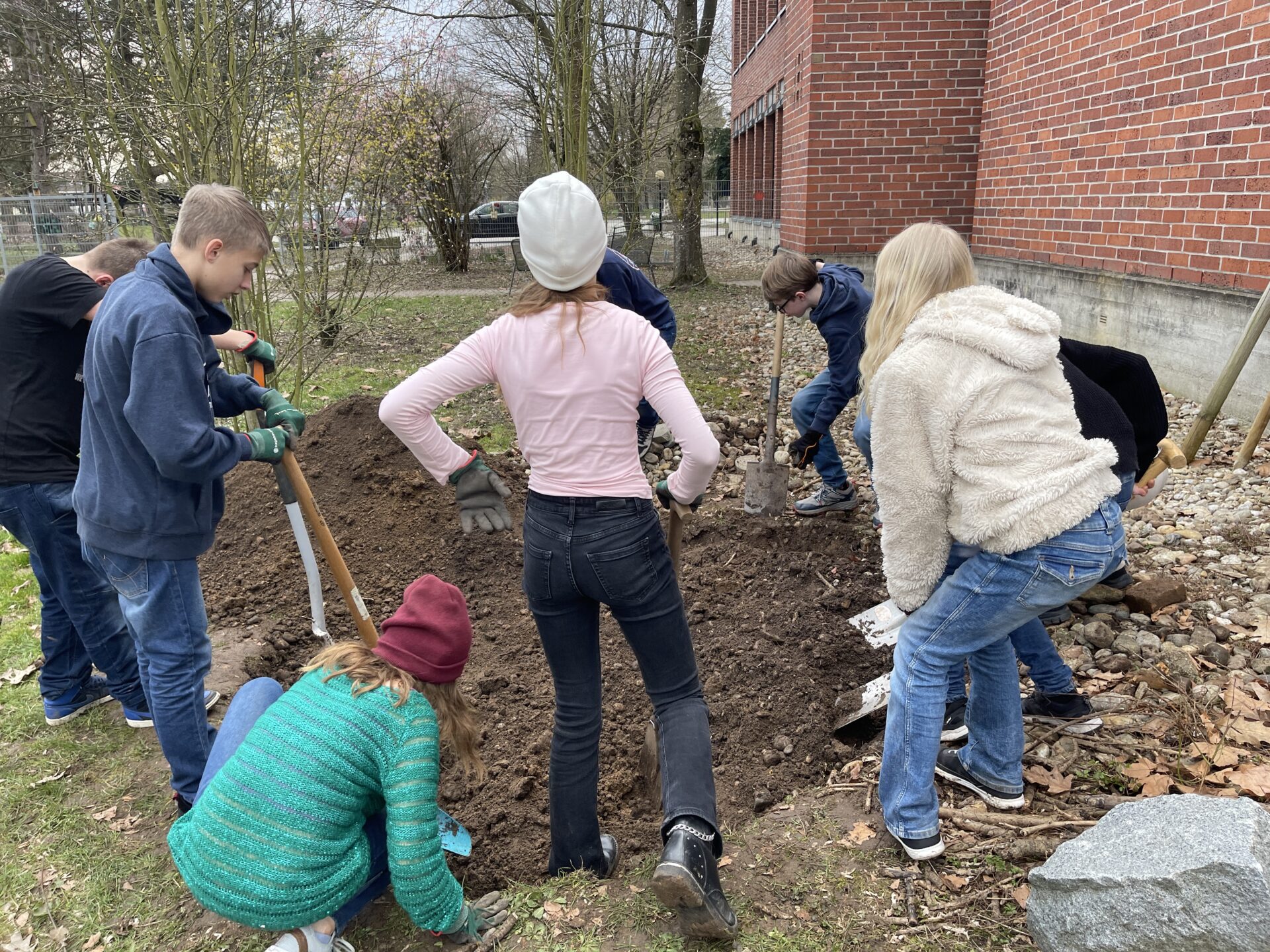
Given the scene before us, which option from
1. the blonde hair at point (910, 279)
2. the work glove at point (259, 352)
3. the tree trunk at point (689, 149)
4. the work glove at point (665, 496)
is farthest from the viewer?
the tree trunk at point (689, 149)

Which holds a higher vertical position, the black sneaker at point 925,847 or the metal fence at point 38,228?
the metal fence at point 38,228

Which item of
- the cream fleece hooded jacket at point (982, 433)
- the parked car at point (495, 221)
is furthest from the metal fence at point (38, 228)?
the cream fleece hooded jacket at point (982, 433)

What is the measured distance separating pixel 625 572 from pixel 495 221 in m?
20.8

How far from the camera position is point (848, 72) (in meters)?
9.24

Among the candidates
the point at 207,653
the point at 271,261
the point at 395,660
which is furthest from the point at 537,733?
the point at 271,261

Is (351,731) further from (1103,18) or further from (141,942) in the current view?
(1103,18)

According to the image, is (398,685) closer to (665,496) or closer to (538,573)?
(538,573)

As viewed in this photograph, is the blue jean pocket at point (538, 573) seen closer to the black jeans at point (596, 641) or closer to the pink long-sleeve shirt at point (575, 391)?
the black jeans at point (596, 641)

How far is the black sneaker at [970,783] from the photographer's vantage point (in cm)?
270

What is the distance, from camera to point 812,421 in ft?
17.3

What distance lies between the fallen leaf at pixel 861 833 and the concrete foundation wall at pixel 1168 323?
412 cm

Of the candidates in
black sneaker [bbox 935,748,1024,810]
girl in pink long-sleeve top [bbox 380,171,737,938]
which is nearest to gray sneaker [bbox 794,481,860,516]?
black sneaker [bbox 935,748,1024,810]

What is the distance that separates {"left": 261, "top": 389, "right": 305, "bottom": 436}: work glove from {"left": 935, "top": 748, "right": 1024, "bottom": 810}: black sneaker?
2.36 metres

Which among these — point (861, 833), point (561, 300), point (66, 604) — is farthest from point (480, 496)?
point (66, 604)
